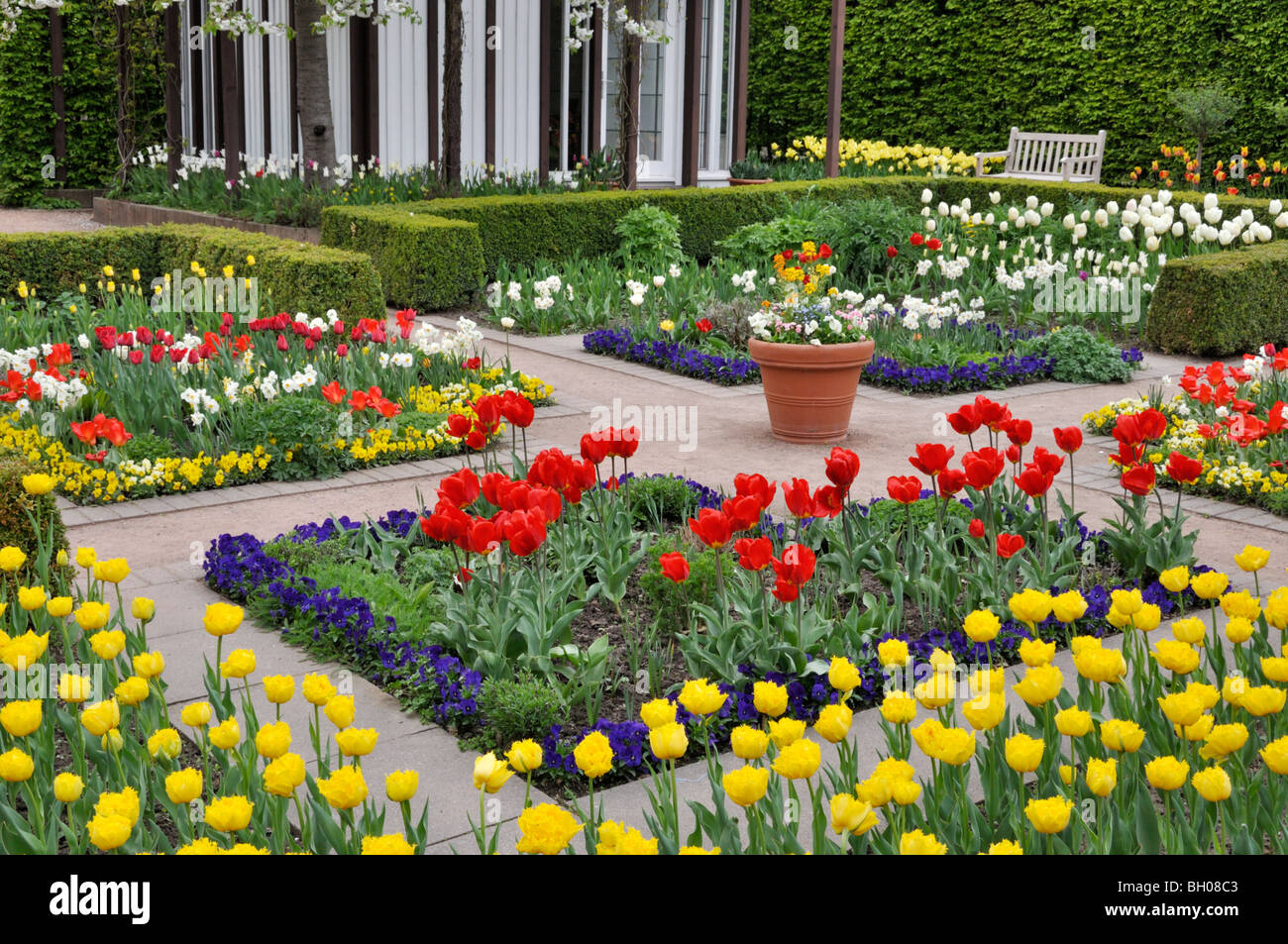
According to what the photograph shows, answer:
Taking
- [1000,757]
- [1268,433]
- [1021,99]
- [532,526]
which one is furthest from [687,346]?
[1021,99]

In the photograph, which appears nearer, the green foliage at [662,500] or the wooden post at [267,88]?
the green foliage at [662,500]

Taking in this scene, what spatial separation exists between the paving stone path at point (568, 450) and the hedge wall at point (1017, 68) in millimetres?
8531

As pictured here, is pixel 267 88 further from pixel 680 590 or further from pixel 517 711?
pixel 517 711

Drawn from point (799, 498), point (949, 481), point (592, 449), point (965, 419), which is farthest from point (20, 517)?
point (965, 419)

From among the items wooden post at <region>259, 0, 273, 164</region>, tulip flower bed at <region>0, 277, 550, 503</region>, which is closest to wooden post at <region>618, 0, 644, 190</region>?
wooden post at <region>259, 0, 273, 164</region>

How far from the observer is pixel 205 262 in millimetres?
10078

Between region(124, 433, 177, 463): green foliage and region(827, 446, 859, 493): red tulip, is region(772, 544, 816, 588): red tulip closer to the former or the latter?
region(827, 446, 859, 493): red tulip

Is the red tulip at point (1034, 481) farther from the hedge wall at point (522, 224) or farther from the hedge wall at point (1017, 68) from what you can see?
the hedge wall at point (1017, 68)

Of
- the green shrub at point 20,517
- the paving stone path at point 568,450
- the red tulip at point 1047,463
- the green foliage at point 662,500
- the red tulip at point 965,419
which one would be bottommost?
the paving stone path at point 568,450

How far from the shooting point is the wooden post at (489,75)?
1553cm

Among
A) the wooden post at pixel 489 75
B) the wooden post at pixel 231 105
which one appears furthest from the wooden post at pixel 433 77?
the wooden post at pixel 231 105

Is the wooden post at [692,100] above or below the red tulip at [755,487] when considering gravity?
above

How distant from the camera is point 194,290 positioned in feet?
32.0
